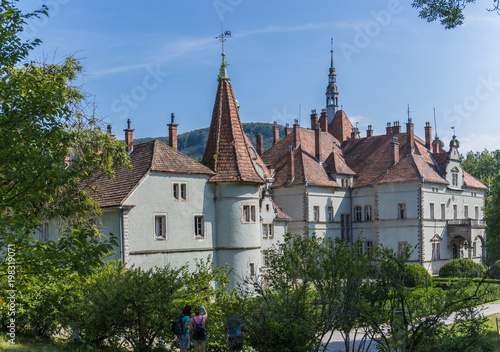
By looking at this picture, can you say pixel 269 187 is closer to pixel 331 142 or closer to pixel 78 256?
pixel 331 142

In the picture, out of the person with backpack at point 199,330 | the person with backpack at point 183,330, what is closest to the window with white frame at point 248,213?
the person with backpack at point 199,330

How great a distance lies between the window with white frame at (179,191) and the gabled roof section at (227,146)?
188cm

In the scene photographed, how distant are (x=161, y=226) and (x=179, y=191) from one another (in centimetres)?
234

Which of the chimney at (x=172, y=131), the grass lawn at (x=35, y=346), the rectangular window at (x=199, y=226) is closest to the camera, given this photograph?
the grass lawn at (x=35, y=346)

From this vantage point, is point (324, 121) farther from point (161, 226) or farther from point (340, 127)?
point (161, 226)

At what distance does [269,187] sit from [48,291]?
126 ft

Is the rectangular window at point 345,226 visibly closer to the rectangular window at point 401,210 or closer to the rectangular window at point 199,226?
the rectangular window at point 401,210

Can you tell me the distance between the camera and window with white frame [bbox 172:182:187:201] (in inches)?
1330

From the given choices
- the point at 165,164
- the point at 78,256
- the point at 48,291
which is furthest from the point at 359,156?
the point at 78,256

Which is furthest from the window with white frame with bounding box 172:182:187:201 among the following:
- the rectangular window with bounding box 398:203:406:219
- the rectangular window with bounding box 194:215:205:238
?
the rectangular window with bounding box 398:203:406:219

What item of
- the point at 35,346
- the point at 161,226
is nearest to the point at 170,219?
the point at 161,226

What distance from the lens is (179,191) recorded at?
111ft

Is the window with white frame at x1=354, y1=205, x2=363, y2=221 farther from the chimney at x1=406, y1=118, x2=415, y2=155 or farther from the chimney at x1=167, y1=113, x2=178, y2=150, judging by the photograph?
the chimney at x1=167, y1=113, x2=178, y2=150

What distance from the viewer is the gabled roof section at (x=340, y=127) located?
68.6m
